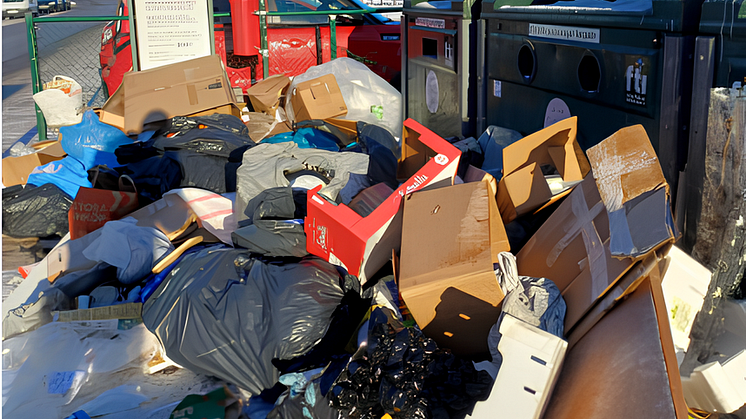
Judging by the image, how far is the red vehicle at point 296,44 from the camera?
24.9ft

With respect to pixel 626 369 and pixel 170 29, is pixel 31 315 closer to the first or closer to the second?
pixel 626 369

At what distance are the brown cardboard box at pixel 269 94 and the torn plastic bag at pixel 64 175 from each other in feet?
6.86

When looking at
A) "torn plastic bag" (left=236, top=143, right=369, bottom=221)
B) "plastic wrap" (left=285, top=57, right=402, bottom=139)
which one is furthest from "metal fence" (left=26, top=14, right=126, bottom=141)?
"torn plastic bag" (left=236, top=143, right=369, bottom=221)

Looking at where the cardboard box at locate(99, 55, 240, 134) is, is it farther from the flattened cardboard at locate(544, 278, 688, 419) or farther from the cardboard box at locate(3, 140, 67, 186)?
the flattened cardboard at locate(544, 278, 688, 419)

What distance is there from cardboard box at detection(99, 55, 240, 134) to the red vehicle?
177 centimetres

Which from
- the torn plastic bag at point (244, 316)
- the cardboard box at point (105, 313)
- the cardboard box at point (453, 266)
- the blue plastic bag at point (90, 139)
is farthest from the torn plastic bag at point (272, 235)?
the blue plastic bag at point (90, 139)

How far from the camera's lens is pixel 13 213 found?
4.26m

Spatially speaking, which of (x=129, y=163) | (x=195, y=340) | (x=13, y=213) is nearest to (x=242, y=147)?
(x=129, y=163)

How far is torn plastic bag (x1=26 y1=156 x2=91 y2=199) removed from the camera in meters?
4.45

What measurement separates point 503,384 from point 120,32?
23.6 feet

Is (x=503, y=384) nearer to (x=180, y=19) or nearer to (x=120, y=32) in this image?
(x=180, y=19)

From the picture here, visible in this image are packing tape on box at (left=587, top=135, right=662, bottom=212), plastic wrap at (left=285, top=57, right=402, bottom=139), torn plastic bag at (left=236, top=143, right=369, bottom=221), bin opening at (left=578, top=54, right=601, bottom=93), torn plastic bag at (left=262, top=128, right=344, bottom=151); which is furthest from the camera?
plastic wrap at (left=285, top=57, right=402, bottom=139)

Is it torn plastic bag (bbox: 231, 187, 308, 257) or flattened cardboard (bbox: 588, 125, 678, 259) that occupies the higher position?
flattened cardboard (bbox: 588, 125, 678, 259)

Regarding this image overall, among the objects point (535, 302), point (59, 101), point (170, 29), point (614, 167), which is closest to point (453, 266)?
point (535, 302)
